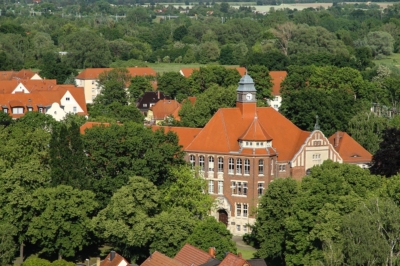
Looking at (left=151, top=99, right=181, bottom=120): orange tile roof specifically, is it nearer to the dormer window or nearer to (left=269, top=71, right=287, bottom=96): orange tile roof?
(left=269, top=71, right=287, bottom=96): orange tile roof

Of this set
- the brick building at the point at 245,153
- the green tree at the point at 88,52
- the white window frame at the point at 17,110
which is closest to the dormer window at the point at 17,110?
the white window frame at the point at 17,110

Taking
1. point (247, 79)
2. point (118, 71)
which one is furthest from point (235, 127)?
point (118, 71)

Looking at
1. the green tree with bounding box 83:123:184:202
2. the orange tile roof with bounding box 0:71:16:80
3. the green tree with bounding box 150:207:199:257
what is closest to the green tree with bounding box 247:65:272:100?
the orange tile roof with bounding box 0:71:16:80

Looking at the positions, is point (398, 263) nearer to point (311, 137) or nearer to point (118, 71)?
point (311, 137)

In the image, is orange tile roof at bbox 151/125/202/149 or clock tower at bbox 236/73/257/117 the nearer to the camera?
clock tower at bbox 236/73/257/117

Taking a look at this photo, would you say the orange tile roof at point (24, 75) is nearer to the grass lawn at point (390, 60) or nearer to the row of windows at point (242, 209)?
the grass lawn at point (390, 60)
